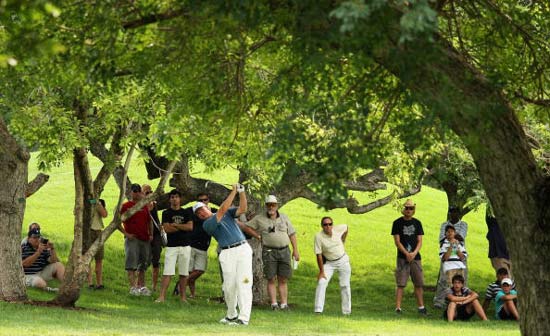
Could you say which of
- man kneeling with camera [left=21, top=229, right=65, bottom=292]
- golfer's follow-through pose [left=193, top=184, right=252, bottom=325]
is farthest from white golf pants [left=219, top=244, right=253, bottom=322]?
man kneeling with camera [left=21, top=229, right=65, bottom=292]

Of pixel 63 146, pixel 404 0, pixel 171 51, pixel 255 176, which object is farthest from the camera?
pixel 255 176

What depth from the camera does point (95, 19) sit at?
34.3ft

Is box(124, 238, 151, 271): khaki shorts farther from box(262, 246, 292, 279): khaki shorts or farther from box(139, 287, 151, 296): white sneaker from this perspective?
box(262, 246, 292, 279): khaki shorts

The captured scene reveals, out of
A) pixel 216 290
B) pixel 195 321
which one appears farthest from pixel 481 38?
pixel 216 290

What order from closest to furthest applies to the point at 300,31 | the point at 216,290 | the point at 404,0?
the point at 404,0, the point at 300,31, the point at 216,290

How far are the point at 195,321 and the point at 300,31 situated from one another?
950 centimetres

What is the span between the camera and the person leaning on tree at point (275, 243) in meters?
22.2

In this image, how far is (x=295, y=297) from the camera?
2636cm

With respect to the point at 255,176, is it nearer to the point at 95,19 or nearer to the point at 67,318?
the point at 67,318

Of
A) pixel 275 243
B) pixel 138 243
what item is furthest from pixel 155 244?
pixel 275 243

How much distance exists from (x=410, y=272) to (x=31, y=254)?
295 inches

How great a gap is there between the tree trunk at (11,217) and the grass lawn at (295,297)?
2.16 ft

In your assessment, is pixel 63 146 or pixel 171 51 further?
pixel 63 146

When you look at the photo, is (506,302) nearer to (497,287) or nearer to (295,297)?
(497,287)
